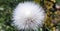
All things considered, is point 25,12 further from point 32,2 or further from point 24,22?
point 32,2

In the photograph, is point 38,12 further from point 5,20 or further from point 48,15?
point 5,20

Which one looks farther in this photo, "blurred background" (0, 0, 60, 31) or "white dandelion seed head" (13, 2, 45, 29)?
"blurred background" (0, 0, 60, 31)

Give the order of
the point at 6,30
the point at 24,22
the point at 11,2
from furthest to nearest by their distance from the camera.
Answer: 1. the point at 11,2
2. the point at 6,30
3. the point at 24,22

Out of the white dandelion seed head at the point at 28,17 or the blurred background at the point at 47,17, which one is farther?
the blurred background at the point at 47,17

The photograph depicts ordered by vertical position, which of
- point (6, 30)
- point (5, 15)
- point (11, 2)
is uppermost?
point (11, 2)

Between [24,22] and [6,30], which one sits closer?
[24,22]

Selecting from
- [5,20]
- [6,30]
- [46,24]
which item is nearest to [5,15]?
[5,20]

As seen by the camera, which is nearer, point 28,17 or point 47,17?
point 28,17

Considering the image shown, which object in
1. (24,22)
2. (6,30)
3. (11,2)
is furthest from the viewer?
(11,2)

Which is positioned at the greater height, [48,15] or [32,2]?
[32,2]

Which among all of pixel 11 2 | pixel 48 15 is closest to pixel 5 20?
pixel 11 2
